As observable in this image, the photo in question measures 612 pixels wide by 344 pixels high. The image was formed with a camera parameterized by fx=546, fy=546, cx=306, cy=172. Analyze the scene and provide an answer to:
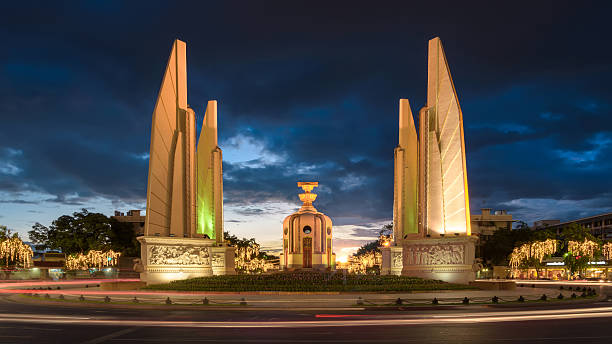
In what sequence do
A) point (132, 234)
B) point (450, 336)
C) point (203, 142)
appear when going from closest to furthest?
point (450, 336)
point (203, 142)
point (132, 234)

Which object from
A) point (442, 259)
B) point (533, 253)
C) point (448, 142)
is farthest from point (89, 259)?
point (533, 253)

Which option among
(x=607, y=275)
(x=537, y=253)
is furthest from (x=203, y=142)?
(x=607, y=275)

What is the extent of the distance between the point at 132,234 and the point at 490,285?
7176 cm

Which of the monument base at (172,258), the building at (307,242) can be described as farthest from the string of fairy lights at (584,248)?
the monument base at (172,258)

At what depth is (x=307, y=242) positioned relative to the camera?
73562 mm

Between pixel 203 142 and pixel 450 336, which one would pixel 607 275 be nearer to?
pixel 203 142

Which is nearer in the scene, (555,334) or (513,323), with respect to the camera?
(555,334)

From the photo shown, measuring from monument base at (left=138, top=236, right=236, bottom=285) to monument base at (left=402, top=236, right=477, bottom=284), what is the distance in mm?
15580

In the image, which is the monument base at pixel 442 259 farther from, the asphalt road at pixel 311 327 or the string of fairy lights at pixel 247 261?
the string of fairy lights at pixel 247 261

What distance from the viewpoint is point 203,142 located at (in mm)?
54594

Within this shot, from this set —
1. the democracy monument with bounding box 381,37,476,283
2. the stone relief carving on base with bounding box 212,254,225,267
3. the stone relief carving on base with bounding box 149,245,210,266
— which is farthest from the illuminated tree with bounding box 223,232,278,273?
the democracy monument with bounding box 381,37,476,283

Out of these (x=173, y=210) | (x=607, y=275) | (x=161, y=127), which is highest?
(x=161, y=127)

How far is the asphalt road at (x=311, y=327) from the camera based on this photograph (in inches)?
514

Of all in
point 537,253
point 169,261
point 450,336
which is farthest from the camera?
point 537,253
